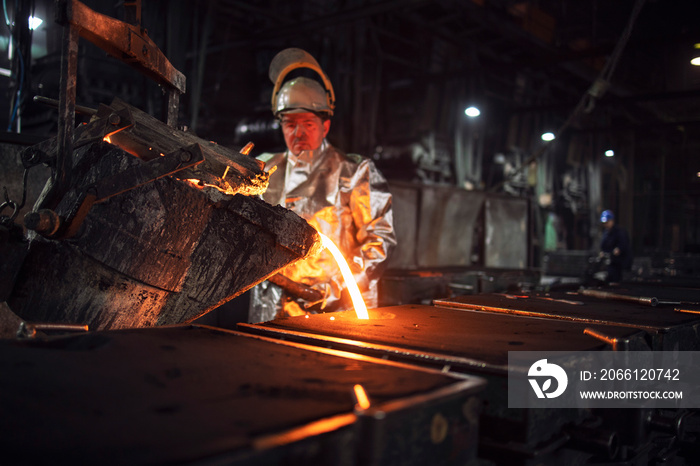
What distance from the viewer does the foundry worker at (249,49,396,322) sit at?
287cm

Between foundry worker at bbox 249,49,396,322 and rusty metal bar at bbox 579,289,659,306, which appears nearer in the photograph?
rusty metal bar at bbox 579,289,659,306

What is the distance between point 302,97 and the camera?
9.61 feet

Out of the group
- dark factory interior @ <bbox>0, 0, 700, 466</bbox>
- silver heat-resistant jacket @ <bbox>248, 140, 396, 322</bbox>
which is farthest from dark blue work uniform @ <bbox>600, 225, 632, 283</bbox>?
silver heat-resistant jacket @ <bbox>248, 140, 396, 322</bbox>

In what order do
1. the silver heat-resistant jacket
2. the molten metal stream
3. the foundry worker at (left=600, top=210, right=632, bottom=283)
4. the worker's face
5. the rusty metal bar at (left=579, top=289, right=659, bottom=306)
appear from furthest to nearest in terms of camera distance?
the foundry worker at (left=600, top=210, right=632, bottom=283) → the worker's face → the silver heat-resistant jacket → the rusty metal bar at (left=579, top=289, right=659, bottom=306) → the molten metal stream

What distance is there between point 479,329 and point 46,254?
1264 mm

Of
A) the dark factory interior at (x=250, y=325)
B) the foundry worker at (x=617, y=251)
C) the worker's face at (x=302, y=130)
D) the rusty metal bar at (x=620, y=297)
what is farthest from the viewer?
the foundry worker at (x=617, y=251)

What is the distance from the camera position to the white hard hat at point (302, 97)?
293 cm

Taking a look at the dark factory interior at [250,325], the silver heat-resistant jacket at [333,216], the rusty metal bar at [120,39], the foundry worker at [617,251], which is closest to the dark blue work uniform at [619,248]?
the foundry worker at [617,251]

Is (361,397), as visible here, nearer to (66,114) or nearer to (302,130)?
(66,114)

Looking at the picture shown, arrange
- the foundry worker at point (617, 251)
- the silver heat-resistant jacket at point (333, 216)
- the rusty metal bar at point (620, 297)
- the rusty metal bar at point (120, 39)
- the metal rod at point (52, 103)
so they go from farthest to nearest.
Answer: the foundry worker at point (617, 251)
the silver heat-resistant jacket at point (333, 216)
the rusty metal bar at point (620, 297)
the metal rod at point (52, 103)
the rusty metal bar at point (120, 39)

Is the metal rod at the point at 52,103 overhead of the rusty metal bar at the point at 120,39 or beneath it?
beneath

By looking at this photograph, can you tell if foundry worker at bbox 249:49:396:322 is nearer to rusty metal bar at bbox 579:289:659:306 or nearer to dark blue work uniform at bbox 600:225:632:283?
rusty metal bar at bbox 579:289:659:306

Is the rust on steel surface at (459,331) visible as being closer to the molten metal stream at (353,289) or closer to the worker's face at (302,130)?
the molten metal stream at (353,289)

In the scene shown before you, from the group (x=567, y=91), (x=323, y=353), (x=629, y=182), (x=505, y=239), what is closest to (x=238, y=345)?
(x=323, y=353)
